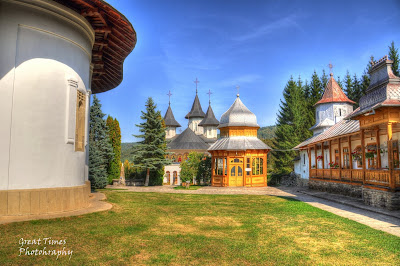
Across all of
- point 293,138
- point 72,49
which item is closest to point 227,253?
point 72,49

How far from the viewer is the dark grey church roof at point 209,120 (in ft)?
189

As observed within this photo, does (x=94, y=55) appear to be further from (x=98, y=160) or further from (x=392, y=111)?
(x=392, y=111)

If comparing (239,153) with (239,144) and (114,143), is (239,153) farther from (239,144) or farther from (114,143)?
(114,143)

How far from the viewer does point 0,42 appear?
7391 mm

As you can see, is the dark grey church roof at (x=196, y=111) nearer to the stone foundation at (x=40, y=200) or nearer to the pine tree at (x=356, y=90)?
the pine tree at (x=356, y=90)

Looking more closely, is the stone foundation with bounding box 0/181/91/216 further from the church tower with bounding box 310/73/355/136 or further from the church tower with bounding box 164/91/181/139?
the church tower with bounding box 164/91/181/139

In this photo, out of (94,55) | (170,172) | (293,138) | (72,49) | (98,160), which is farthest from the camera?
(293,138)

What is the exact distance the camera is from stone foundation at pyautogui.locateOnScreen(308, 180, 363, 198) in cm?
1529

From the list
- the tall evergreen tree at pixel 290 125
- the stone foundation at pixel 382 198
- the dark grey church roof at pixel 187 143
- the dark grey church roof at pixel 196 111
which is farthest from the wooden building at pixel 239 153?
the dark grey church roof at pixel 196 111

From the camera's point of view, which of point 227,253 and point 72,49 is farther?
point 72,49

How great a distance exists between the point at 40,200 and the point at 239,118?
20.7 m

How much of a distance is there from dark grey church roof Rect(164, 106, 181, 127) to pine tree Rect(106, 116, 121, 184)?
32.7 metres

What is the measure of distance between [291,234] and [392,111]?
719cm

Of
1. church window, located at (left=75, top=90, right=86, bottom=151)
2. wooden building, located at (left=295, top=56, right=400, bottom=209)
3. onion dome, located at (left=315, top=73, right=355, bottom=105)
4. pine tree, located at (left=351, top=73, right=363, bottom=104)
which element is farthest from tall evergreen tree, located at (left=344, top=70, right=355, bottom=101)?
church window, located at (left=75, top=90, right=86, bottom=151)
